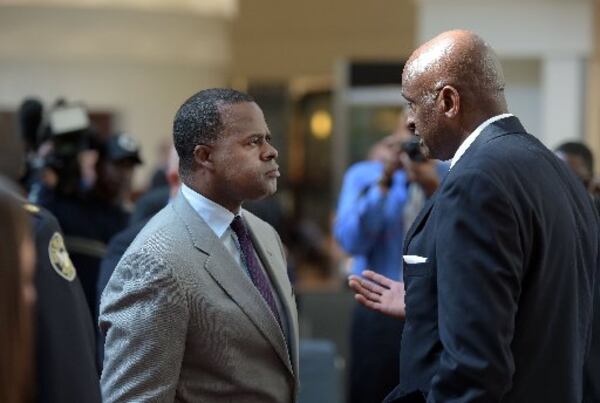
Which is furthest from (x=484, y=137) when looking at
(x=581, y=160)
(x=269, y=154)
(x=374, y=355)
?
(x=374, y=355)

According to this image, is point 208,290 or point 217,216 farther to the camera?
point 217,216

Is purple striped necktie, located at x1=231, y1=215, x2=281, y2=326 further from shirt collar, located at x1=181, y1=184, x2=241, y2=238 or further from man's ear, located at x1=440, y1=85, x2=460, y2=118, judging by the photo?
man's ear, located at x1=440, y1=85, x2=460, y2=118

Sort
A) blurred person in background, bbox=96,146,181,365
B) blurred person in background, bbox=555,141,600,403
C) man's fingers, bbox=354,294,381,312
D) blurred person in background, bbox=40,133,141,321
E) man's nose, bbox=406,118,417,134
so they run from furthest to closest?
blurred person in background, bbox=40,133,141,321
blurred person in background, bbox=96,146,181,365
man's fingers, bbox=354,294,381,312
blurred person in background, bbox=555,141,600,403
man's nose, bbox=406,118,417,134

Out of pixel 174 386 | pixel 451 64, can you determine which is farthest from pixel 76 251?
pixel 451 64

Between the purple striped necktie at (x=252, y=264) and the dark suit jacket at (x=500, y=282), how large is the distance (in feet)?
1.71

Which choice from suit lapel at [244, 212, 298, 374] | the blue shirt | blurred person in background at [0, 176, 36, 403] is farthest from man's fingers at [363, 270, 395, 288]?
the blue shirt

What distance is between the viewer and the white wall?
1500cm

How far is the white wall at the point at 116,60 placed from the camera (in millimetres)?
15000

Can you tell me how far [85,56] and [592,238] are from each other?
40.7ft

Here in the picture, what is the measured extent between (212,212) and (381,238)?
9.14 feet

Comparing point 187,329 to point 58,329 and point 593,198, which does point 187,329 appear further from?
point 593,198

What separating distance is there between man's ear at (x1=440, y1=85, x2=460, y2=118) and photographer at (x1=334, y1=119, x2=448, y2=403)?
98.2 inches

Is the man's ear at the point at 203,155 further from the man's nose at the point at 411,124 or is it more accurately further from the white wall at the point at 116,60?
the white wall at the point at 116,60

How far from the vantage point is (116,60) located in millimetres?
15391
